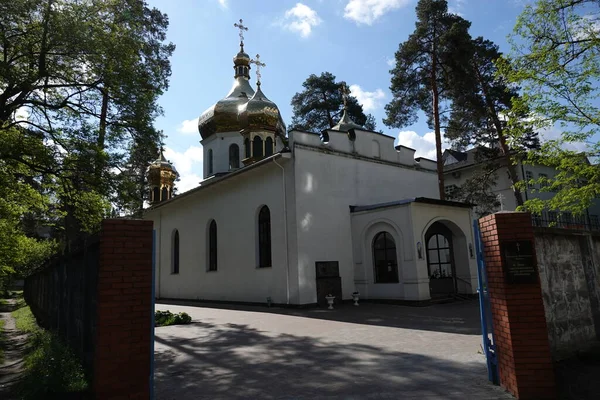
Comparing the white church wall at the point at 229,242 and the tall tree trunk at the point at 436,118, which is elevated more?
the tall tree trunk at the point at 436,118

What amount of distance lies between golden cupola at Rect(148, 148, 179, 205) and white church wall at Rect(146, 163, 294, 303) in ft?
15.8

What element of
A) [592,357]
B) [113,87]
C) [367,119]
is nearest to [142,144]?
[113,87]

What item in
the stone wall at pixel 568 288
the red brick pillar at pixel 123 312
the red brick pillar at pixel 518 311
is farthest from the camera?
the stone wall at pixel 568 288

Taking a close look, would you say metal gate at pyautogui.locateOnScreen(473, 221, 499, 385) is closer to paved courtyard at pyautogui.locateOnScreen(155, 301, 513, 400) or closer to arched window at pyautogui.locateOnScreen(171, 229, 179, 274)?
paved courtyard at pyautogui.locateOnScreen(155, 301, 513, 400)

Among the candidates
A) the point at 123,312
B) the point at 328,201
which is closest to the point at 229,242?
the point at 328,201

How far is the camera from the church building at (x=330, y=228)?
14.2m

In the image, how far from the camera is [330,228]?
599 inches

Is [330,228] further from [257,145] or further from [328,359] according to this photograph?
[328,359]

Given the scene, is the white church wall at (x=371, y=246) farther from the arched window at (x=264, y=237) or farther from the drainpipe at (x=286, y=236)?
the arched window at (x=264, y=237)

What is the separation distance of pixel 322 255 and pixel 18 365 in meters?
9.54

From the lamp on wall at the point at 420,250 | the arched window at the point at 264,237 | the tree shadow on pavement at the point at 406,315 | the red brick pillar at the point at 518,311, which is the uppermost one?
the arched window at the point at 264,237

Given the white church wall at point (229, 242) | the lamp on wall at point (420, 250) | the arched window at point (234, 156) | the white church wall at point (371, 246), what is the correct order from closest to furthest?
the lamp on wall at point (420, 250) → the white church wall at point (371, 246) → the white church wall at point (229, 242) → the arched window at point (234, 156)

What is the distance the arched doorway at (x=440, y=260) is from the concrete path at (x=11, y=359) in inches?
497

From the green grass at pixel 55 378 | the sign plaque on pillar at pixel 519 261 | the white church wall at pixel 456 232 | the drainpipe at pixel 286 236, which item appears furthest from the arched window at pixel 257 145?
the sign plaque on pillar at pixel 519 261
